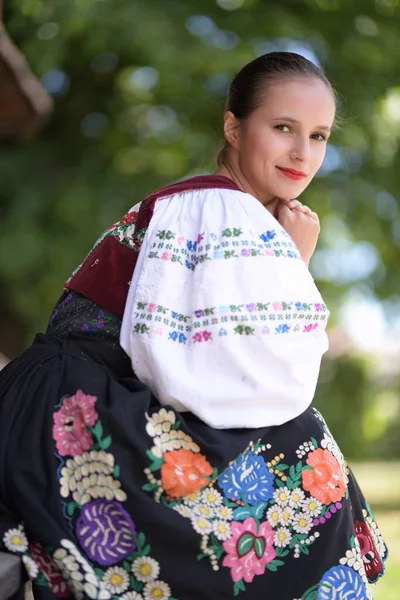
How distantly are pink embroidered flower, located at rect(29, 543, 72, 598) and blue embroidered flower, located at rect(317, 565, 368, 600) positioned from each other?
51 centimetres

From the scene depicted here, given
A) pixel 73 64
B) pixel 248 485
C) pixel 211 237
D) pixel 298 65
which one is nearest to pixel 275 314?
pixel 211 237

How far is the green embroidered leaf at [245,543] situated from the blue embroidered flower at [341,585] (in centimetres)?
18

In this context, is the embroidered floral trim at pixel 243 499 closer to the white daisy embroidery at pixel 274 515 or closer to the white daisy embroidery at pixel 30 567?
the white daisy embroidery at pixel 274 515

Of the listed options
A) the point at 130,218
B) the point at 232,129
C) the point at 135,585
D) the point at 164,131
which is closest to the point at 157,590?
the point at 135,585

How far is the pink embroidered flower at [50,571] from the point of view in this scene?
5.99 feet

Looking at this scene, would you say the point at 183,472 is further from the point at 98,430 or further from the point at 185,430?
the point at 98,430

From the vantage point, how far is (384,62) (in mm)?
6105

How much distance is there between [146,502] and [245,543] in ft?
0.71

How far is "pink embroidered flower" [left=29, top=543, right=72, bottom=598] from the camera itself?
71.9 inches

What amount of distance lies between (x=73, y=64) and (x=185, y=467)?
4966mm

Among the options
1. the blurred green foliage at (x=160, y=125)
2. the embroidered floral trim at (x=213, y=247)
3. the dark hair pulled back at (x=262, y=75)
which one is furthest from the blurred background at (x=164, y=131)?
the embroidered floral trim at (x=213, y=247)

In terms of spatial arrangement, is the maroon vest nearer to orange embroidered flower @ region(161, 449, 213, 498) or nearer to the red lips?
the red lips

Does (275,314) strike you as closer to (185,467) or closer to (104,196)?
(185,467)

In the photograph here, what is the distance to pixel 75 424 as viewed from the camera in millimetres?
1874
